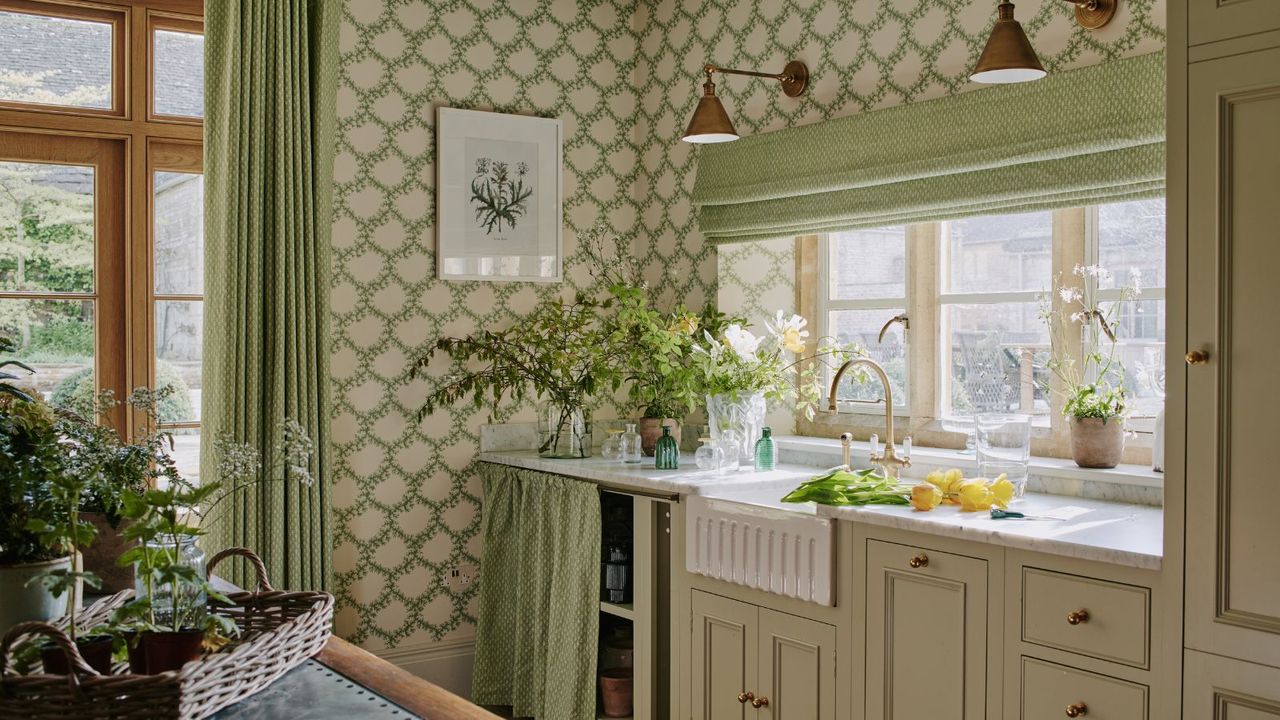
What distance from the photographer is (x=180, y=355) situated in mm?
3664

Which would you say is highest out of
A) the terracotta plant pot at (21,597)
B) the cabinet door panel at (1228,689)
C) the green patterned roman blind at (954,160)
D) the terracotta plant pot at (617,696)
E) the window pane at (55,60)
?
the window pane at (55,60)

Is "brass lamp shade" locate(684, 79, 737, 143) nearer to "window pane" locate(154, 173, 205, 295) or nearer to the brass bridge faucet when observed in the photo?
the brass bridge faucet

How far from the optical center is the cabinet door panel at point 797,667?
9.07 feet

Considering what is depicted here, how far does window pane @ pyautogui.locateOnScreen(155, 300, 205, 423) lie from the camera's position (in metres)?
3.64

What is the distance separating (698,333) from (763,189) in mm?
558

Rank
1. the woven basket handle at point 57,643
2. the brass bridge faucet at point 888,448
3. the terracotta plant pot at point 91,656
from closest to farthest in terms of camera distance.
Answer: the woven basket handle at point 57,643 → the terracotta plant pot at point 91,656 → the brass bridge faucet at point 888,448

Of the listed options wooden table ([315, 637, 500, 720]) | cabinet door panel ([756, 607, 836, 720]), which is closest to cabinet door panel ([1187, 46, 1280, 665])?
cabinet door panel ([756, 607, 836, 720])

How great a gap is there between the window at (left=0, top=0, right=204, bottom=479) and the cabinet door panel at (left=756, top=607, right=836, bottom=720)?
2085mm

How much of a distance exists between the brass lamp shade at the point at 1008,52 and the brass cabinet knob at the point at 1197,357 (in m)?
0.81

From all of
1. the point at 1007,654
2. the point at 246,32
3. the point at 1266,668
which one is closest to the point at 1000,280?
the point at 1007,654

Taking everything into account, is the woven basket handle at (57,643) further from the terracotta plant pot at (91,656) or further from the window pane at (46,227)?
the window pane at (46,227)

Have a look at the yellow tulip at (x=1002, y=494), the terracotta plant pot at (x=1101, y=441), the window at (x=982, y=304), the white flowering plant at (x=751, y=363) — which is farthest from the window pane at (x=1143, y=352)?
the white flowering plant at (x=751, y=363)

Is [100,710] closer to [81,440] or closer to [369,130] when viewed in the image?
[81,440]

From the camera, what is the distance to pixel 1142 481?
273 centimetres
